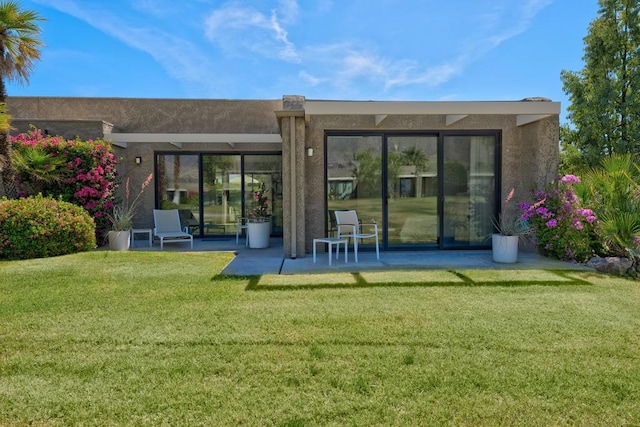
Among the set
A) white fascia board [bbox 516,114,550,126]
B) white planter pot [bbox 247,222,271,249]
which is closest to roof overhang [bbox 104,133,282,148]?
white planter pot [bbox 247,222,271,249]

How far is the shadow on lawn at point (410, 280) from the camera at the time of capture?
6547mm

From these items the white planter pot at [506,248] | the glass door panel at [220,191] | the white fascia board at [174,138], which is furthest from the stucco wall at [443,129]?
the glass door panel at [220,191]

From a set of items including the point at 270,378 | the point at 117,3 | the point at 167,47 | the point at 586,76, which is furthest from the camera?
the point at 586,76

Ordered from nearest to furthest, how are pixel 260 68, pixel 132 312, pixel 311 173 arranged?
pixel 132 312 < pixel 311 173 < pixel 260 68

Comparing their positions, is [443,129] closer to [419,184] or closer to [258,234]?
[419,184]

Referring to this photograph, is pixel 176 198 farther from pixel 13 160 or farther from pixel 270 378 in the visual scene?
pixel 270 378

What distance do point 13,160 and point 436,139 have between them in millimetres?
10398

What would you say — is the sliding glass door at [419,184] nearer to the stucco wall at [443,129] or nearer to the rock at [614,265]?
the stucco wall at [443,129]

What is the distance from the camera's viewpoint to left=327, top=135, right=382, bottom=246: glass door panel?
993cm

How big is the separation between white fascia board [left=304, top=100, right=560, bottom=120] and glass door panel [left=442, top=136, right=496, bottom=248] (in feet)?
5.04

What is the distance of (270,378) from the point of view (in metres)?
3.53

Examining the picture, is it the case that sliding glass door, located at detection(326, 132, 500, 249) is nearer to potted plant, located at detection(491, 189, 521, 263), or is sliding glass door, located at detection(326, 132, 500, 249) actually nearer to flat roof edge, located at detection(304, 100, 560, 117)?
flat roof edge, located at detection(304, 100, 560, 117)

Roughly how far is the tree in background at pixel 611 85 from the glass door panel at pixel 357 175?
1420 cm

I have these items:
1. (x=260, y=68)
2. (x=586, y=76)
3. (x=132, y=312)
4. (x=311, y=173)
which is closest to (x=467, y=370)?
(x=132, y=312)
